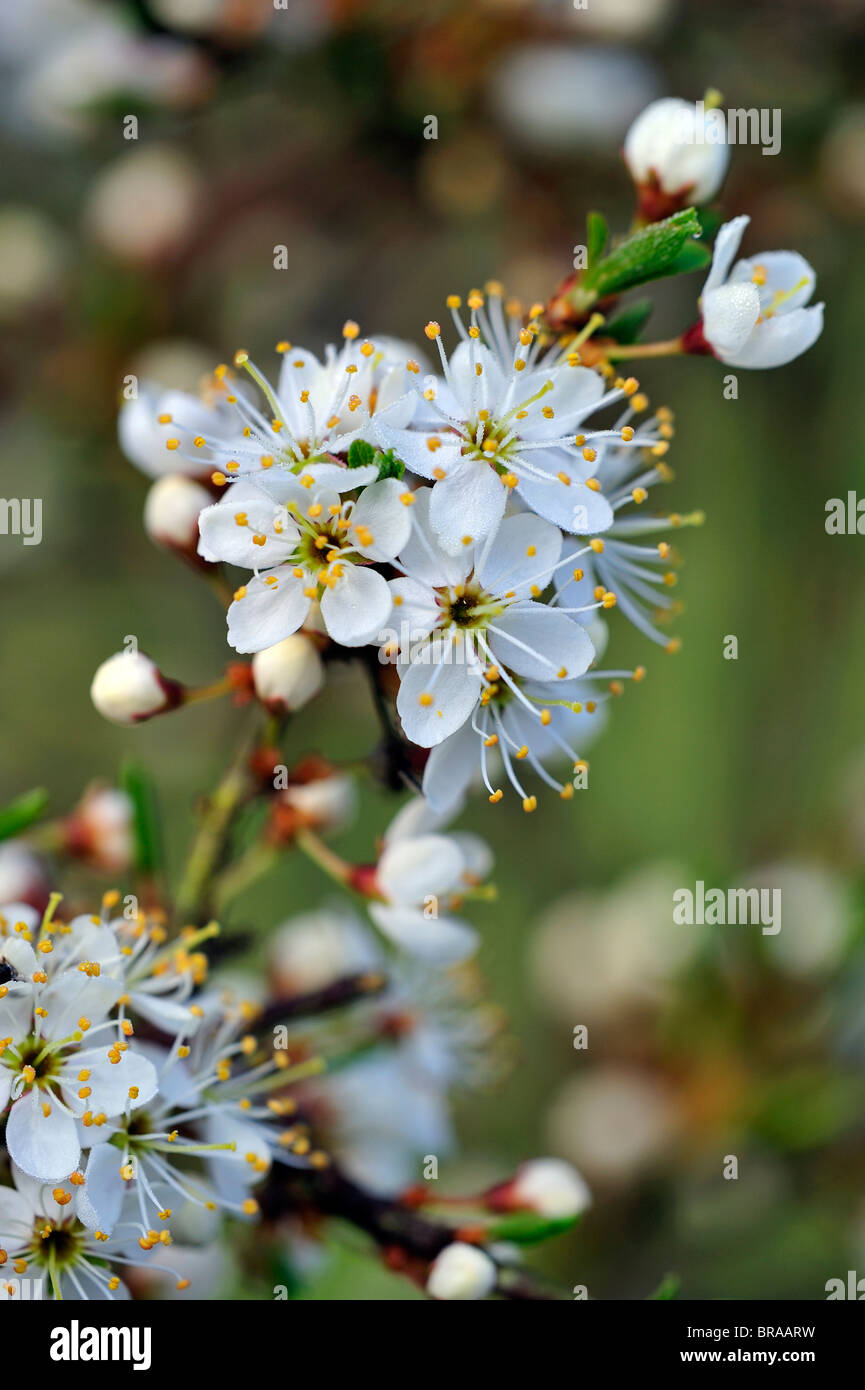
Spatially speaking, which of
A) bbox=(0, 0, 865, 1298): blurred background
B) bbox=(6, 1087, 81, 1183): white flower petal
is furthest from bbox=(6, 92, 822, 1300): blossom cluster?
bbox=(0, 0, 865, 1298): blurred background

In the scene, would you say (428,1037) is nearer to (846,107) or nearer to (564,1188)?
(564,1188)

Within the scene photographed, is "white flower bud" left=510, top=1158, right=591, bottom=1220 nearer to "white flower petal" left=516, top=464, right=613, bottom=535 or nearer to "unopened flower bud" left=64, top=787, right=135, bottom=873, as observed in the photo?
"unopened flower bud" left=64, top=787, right=135, bottom=873

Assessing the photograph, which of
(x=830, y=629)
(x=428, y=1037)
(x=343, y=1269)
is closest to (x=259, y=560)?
(x=428, y=1037)

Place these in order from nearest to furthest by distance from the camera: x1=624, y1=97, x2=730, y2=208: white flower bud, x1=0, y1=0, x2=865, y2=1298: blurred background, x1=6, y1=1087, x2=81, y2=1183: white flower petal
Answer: x1=6, y1=1087, x2=81, y2=1183: white flower petal
x1=624, y1=97, x2=730, y2=208: white flower bud
x1=0, y1=0, x2=865, y2=1298: blurred background

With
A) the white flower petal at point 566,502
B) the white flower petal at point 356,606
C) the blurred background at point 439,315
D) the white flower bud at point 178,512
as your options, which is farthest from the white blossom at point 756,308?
the blurred background at point 439,315

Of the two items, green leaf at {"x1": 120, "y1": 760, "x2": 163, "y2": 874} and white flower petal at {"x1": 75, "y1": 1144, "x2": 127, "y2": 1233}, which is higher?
green leaf at {"x1": 120, "y1": 760, "x2": 163, "y2": 874}

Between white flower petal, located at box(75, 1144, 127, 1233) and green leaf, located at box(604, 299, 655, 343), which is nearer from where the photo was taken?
white flower petal, located at box(75, 1144, 127, 1233)

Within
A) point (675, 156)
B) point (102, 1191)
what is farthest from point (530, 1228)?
point (675, 156)
